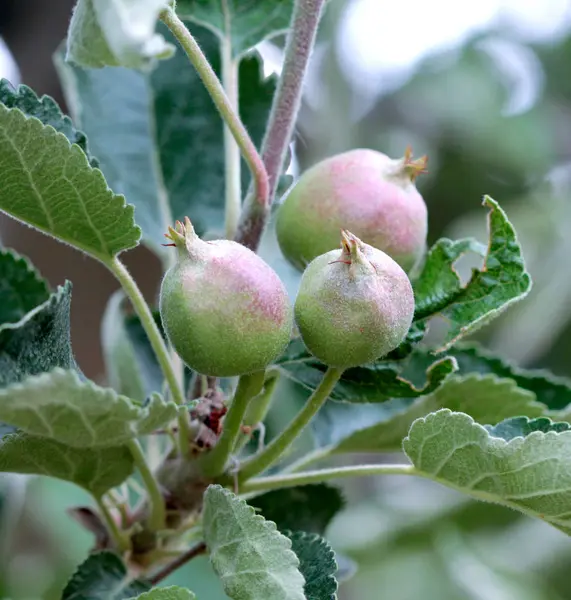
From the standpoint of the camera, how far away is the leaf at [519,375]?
88 centimetres

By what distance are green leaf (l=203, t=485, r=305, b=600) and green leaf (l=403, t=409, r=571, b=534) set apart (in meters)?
0.14

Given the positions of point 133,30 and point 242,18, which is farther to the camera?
point 242,18

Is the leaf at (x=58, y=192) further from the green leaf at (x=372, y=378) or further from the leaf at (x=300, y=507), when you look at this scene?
the leaf at (x=300, y=507)

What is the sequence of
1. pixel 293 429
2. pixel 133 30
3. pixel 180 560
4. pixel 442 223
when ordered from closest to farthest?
pixel 133 30 → pixel 293 429 → pixel 180 560 → pixel 442 223

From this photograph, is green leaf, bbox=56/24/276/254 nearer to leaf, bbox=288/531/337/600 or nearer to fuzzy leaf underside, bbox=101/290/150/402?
fuzzy leaf underside, bbox=101/290/150/402

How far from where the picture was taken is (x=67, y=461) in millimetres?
662

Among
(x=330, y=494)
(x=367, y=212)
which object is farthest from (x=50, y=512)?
(x=367, y=212)

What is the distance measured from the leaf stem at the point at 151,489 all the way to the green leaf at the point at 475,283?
0.85 ft

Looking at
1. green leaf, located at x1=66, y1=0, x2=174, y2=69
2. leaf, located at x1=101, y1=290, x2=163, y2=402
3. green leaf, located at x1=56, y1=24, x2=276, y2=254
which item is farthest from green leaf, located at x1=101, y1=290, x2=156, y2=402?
green leaf, located at x1=66, y1=0, x2=174, y2=69

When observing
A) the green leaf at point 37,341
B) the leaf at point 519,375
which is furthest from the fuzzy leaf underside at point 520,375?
the green leaf at point 37,341

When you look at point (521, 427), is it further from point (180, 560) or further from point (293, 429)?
point (180, 560)

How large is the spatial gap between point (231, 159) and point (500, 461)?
14.5 inches

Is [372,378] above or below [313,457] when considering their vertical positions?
above

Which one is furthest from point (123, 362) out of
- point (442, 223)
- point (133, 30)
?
point (442, 223)
